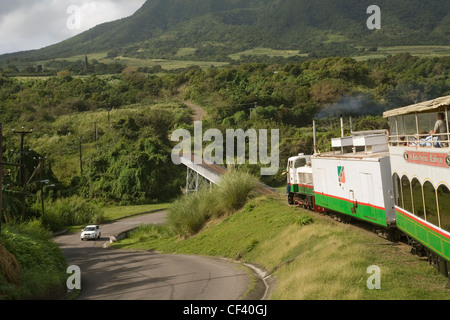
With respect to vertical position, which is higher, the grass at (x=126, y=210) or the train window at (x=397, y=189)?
the train window at (x=397, y=189)

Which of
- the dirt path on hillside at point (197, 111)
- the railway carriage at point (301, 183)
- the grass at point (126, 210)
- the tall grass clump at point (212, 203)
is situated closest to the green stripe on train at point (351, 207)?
the railway carriage at point (301, 183)

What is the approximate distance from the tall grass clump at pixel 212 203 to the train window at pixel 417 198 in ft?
71.9

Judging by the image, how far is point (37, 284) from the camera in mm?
18531

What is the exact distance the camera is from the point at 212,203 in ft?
130

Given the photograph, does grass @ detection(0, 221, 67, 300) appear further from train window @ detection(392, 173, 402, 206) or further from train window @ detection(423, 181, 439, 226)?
train window @ detection(423, 181, 439, 226)

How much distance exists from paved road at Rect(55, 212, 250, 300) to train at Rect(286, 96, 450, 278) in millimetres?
5366

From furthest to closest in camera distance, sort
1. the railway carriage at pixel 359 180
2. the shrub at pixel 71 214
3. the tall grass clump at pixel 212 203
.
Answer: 1. the shrub at pixel 71 214
2. the tall grass clump at pixel 212 203
3. the railway carriage at pixel 359 180

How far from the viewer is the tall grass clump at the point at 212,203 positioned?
1508 inches

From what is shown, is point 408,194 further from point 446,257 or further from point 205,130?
point 205,130

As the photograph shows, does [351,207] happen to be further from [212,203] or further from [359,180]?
[212,203]

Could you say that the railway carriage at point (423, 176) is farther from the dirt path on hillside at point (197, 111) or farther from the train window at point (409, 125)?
the dirt path on hillside at point (197, 111)

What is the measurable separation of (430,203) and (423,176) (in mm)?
758

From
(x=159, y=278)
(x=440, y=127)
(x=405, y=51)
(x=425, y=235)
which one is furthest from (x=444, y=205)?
(x=405, y=51)
